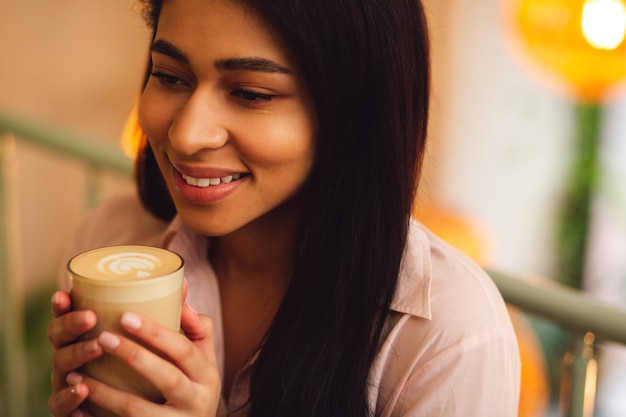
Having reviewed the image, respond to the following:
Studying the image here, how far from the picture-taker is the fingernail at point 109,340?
2.97 ft

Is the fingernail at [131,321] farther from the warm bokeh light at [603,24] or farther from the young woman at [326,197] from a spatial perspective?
the warm bokeh light at [603,24]

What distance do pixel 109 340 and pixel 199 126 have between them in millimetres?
351

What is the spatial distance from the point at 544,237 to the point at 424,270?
4397mm

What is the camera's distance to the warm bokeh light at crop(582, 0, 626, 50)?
2.84 m

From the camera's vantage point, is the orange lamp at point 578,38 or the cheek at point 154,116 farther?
the orange lamp at point 578,38

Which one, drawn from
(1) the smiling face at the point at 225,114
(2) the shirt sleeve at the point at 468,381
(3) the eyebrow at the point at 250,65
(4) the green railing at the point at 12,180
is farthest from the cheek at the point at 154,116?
(4) the green railing at the point at 12,180

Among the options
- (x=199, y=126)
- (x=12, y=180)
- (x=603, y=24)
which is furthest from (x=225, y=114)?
(x=603, y=24)

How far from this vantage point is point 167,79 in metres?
1.19

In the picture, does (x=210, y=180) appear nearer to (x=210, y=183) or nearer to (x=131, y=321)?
A: (x=210, y=183)

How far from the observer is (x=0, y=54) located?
132 inches

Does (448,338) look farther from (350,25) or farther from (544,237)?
(544,237)

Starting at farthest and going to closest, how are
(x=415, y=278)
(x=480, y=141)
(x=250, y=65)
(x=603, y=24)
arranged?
(x=480, y=141), (x=603, y=24), (x=415, y=278), (x=250, y=65)

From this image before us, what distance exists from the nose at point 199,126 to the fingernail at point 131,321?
0.96ft

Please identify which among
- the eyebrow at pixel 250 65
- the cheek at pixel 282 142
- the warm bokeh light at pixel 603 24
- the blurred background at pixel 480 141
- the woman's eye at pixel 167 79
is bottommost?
the blurred background at pixel 480 141
